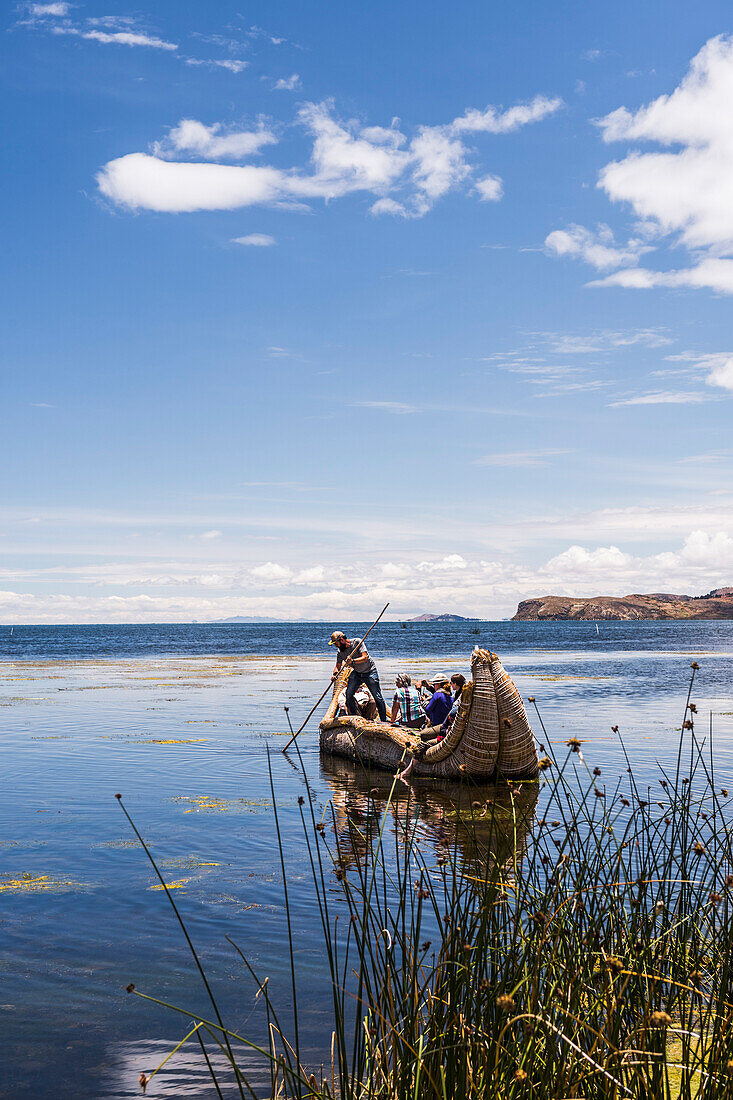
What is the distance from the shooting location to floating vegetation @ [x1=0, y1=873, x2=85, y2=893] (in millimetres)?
7652

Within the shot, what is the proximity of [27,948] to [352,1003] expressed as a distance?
2.55 meters

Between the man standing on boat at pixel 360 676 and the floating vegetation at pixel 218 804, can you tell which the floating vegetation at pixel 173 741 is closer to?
the man standing on boat at pixel 360 676

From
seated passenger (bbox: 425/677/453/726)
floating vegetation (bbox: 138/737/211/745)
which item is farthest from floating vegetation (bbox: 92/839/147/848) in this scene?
floating vegetation (bbox: 138/737/211/745)

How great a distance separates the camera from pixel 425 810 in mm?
11109

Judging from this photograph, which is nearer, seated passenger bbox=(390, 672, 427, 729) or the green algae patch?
the green algae patch

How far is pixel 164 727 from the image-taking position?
746 inches

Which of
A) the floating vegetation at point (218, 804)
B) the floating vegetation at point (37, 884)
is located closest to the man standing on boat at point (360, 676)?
the floating vegetation at point (218, 804)

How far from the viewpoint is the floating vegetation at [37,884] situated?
765cm

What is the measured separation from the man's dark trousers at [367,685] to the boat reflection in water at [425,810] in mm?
1016

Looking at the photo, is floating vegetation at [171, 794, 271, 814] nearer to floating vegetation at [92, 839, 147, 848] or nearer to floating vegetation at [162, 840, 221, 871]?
floating vegetation at [92, 839, 147, 848]

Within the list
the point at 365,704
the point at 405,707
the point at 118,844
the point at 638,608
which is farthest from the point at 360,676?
the point at 638,608

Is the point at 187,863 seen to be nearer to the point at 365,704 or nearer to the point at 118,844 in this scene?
the point at 118,844

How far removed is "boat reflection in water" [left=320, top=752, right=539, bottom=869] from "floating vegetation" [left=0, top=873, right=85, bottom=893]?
8.15 ft

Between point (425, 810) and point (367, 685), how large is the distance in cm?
438
